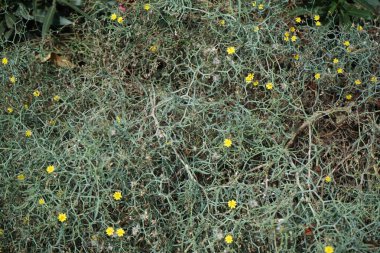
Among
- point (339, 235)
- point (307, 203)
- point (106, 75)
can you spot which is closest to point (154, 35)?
point (106, 75)

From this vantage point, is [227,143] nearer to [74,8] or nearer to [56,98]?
[56,98]

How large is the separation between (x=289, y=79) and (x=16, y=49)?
1286 mm

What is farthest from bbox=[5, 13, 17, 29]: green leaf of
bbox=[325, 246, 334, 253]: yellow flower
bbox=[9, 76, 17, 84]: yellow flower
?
bbox=[325, 246, 334, 253]: yellow flower

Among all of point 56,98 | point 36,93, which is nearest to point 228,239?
point 56,98

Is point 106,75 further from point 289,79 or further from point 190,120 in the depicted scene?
point 289,79

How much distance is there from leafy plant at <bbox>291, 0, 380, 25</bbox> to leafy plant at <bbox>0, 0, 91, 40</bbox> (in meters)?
1.19

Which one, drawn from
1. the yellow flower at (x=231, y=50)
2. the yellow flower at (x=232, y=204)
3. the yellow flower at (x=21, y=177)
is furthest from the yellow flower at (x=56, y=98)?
the yellow flower at (x=232, y=204)

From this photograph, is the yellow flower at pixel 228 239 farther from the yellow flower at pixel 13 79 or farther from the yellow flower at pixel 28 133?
the yellow flower at pixel 13 79

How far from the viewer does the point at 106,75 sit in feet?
9.02

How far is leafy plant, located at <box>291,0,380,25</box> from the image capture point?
3143mm

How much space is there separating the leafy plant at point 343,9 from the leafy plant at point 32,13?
1.19m

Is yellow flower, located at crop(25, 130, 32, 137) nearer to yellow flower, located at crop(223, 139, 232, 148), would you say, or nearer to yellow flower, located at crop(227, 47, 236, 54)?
yellow flower, located at crop(223, 139, 232, 148)

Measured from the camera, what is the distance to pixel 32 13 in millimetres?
3230

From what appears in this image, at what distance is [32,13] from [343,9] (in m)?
1.65
